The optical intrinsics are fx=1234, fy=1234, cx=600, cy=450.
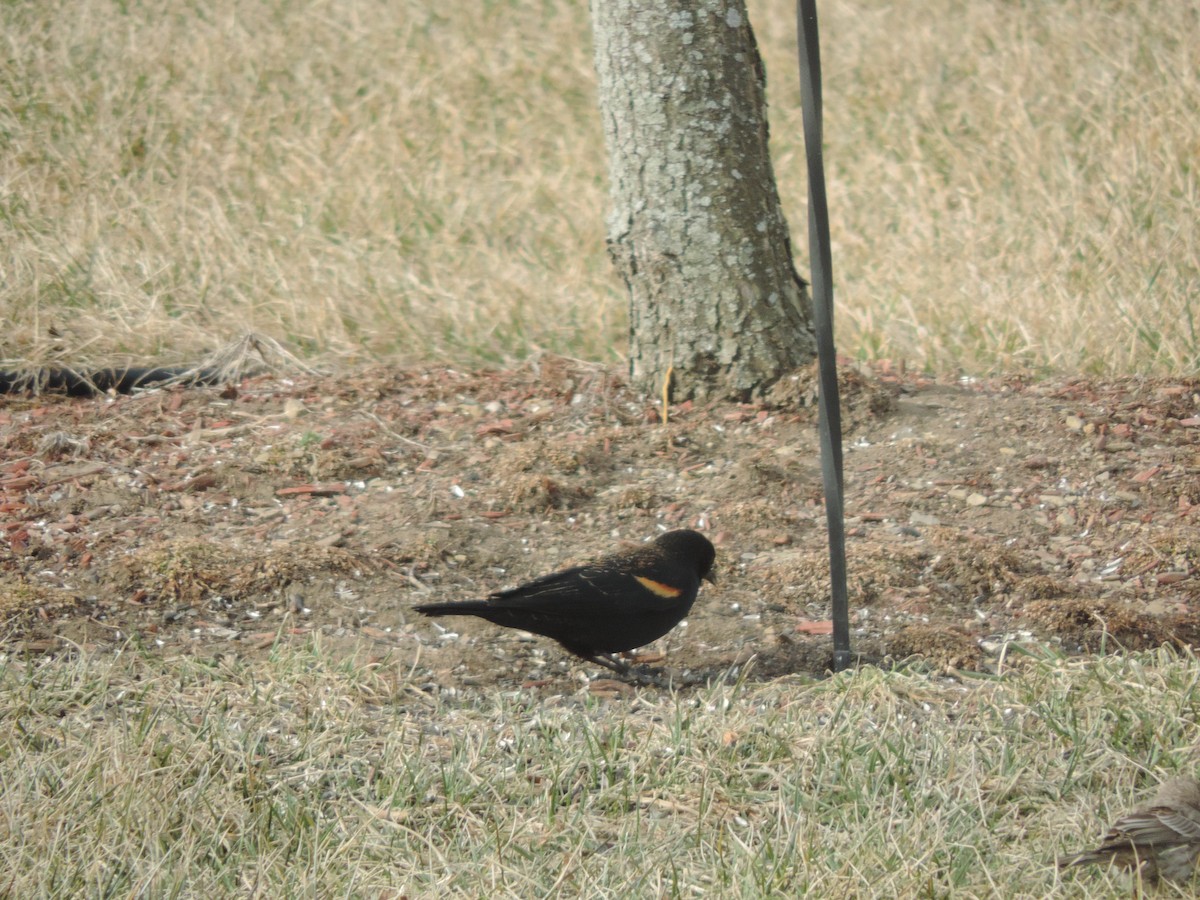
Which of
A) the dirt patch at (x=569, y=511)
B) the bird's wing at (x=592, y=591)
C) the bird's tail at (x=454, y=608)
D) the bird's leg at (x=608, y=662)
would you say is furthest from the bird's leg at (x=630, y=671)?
the bird's tail at (x=454, y=608)

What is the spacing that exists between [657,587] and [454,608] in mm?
566

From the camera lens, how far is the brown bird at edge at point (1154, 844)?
7.73 feet

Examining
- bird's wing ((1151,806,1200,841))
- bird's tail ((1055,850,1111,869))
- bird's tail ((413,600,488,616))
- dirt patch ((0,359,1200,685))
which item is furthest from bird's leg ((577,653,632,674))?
bird's wing ((1151,806,1200,841))

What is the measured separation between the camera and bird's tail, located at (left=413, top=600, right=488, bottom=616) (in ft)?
10.3

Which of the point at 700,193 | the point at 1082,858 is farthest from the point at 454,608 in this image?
the point at 700,193

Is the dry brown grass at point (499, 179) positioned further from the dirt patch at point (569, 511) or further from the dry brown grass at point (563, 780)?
the dry brown grass at point (563, 780)

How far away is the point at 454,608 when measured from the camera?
317 centimetres

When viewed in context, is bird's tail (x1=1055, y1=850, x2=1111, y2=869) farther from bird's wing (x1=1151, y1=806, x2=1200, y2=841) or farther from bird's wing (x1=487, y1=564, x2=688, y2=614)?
bird's wing (x1=487, y1=564, x2=688, y2=614)

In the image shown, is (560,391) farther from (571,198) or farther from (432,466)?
(571,198)

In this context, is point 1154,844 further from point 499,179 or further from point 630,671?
point 499,179

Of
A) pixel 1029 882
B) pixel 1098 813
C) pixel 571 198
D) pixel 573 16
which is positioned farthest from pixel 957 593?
pixel 573 16

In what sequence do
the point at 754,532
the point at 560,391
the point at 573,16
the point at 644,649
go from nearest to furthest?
the point at 644,649 < the point at 754,532 < the point at 560,391 < the point at 573,16

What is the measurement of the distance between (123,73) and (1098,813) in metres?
8.17

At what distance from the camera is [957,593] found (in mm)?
3791
